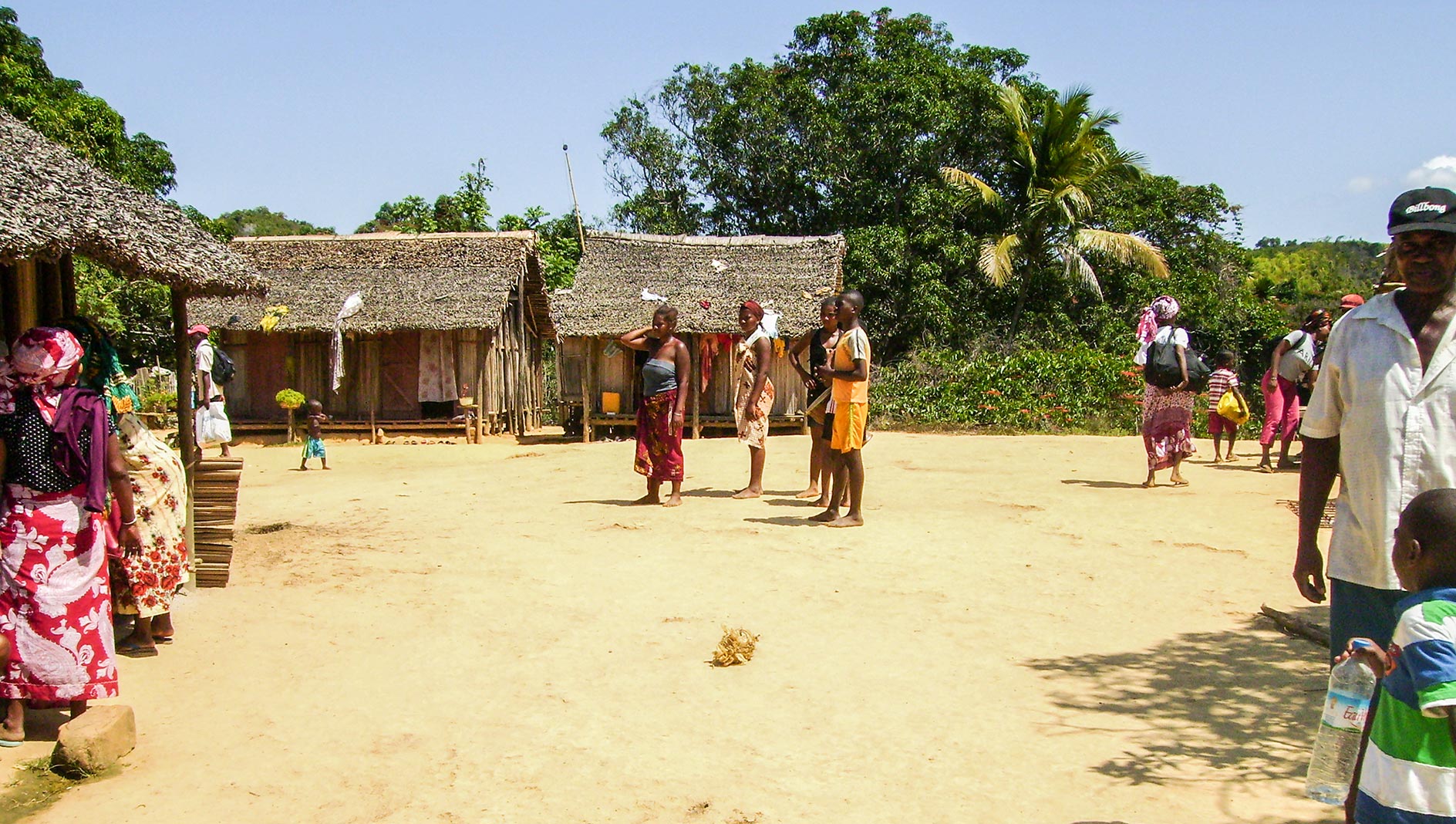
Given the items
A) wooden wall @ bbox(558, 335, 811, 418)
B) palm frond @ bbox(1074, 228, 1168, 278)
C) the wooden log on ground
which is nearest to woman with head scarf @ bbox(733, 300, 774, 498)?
the wooden log on ground

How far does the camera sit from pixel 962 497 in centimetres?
1037

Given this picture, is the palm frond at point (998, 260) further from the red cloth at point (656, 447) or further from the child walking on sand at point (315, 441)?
the red cloth at point (656, 447)

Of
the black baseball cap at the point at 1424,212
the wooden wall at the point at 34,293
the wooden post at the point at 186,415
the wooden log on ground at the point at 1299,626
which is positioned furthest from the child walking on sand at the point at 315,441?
the black baseball cap at the point at 1424,212

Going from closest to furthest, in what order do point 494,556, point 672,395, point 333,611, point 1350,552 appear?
point 1350,552
point 333,611
point 494,556
point 672,395

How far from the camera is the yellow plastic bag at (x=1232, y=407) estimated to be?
43.2 ft

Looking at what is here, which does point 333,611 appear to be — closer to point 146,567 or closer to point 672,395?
point 146,567

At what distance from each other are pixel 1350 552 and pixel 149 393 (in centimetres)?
2276

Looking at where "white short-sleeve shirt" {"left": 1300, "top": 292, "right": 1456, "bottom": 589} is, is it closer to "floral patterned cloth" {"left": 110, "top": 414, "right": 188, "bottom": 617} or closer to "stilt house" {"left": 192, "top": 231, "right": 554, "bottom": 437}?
"floral patterned cloth" {"left": 110, "top": 414, "right": 188, "bottom": 617}

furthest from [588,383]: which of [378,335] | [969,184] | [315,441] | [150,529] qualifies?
[150,529]

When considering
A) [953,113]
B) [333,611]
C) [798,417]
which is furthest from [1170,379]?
[953,113]

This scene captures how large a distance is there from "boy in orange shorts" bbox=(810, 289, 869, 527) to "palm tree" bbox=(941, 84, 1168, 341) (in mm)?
16277

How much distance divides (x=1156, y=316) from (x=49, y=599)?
30.9 ft

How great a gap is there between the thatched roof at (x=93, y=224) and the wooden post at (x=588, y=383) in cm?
1329

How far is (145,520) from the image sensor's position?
215 inches
